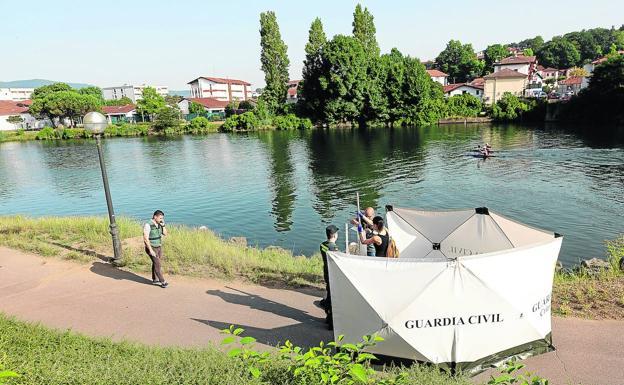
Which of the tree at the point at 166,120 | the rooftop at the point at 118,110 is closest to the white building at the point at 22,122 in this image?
the rooftop at the point at 118,110

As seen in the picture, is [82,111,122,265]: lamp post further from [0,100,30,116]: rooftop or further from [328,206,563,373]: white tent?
[0,100,30,116]: rooftop

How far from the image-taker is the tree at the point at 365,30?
7825 centimetres

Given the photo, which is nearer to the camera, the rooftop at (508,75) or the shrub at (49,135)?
the shrub at (49,135)

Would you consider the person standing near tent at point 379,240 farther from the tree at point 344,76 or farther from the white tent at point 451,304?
the tree at point 344,76

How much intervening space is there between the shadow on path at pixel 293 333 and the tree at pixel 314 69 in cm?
7188

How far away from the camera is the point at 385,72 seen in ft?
248

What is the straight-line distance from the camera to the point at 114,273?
11406 mm

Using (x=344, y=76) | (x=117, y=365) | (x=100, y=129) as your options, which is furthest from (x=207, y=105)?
(x=117, y=365)

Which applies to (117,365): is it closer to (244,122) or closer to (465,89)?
(244,122)

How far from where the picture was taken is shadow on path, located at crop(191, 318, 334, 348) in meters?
7.88

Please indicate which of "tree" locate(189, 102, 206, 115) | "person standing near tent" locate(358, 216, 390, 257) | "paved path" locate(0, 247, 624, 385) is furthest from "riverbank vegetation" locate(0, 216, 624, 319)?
"tree" locate(189, 102, 206, 115)

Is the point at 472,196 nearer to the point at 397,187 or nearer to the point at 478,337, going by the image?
the point at 397,187

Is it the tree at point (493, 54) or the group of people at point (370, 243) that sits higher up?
the tree at point (493, 54)

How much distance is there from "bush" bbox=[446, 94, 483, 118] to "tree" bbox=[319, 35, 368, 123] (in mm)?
17342
